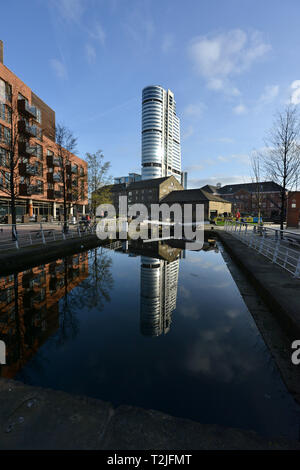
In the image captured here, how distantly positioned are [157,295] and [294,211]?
33.5 metres

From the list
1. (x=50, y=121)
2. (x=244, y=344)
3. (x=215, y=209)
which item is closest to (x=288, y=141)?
(x=244, y=344)

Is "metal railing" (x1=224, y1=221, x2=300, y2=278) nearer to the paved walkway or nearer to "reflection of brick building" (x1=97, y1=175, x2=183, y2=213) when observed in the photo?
the paved walkway

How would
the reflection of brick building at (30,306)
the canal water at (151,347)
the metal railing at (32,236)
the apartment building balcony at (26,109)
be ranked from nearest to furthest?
1. the canal water at (151,347)
2. the reflection of brick building at (30,306)
3. the metal railing at (32,236)
4. the apartment building balcony at (26,109)

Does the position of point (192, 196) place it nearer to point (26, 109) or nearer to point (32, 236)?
point (26, 109)

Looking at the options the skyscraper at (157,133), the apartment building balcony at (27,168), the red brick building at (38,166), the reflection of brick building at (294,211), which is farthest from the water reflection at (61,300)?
the skyscraper at (157,133)

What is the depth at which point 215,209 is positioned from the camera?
59062 millimetres

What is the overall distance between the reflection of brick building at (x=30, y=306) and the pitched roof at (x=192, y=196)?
52679 mm

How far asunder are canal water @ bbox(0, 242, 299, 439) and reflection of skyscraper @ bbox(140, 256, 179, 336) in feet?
0.13

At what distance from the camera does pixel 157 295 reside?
→ 7359mm

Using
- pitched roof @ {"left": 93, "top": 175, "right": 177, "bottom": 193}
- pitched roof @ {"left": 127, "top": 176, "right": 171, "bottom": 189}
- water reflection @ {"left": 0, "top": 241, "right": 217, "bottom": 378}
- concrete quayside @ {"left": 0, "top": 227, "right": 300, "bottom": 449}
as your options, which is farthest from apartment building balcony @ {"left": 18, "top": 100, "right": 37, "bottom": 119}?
pitched roof @ {"left": 127, "top": 176, "right": 171, "bottom": 189}

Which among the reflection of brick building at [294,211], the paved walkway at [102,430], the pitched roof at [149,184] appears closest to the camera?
the paved walkway at [102,430]

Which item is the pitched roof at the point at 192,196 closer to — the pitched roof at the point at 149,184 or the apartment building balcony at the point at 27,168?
the pitched roof at the point at 149,184

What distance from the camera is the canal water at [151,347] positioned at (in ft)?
9.68

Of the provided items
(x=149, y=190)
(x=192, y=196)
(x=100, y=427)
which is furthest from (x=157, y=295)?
(x=149, y=190)
